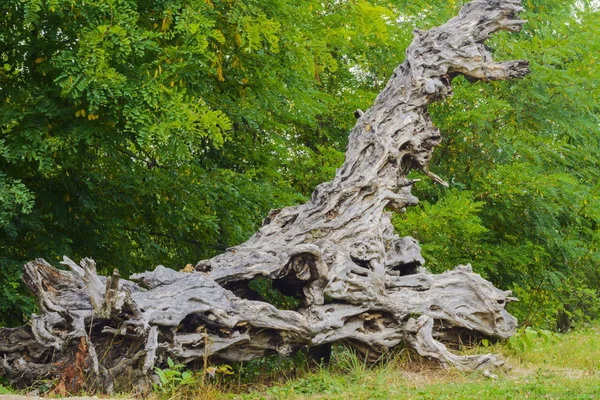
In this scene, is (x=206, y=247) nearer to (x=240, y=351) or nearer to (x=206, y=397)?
(x=240, y=351)

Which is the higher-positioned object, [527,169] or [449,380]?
[527,169]

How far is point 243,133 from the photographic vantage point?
13047 millimetres

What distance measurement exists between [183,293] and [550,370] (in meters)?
4.23

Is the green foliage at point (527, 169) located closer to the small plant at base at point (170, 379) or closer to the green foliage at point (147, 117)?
the green foliage at point (147, 117)

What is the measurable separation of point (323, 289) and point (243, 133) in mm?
5010

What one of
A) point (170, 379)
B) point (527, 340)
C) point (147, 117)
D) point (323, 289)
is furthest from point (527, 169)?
point (170, 379)

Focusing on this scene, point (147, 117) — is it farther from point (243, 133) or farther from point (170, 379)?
point (243, 133)

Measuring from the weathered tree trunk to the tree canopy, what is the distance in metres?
1.21

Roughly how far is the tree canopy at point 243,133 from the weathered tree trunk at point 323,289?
1.21 metres

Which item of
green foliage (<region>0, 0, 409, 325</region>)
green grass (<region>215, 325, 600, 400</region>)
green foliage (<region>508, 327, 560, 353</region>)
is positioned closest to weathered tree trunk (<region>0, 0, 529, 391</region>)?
green foliage (<region>508, 327, 560, 353</region>)

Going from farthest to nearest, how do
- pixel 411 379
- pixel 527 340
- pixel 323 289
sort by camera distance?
1. pixel 527 340
2. pixel 323 289
3. pixel 411 379

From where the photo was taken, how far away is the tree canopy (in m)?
8.75

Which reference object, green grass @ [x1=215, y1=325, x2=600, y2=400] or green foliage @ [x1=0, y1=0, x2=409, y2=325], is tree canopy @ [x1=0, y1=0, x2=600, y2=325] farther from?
green grass @ [x1=215, y1=325, x2=600, y2=400]

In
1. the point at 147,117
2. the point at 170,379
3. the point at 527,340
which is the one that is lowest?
the point at 170,379
